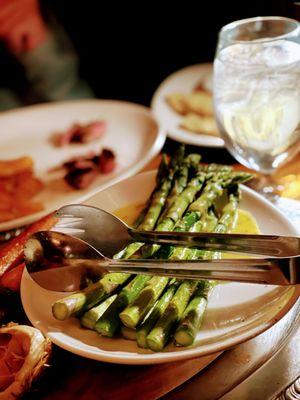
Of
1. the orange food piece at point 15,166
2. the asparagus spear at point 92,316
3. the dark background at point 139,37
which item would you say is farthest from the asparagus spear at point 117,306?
the dark background at point 139,37

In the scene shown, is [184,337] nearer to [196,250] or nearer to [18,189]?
[196,250]

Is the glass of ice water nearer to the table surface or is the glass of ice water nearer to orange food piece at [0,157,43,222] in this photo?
the table surface

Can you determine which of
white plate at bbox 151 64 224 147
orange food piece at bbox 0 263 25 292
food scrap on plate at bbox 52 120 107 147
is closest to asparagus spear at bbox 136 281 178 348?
orange food piece at bbox 0 263 25 292

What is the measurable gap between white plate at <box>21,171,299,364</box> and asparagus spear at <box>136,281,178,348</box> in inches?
1.1

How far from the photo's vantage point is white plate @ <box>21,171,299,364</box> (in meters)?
1.26

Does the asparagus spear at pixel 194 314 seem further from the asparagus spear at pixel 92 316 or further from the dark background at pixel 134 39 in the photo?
the dark background at pixel 134 39

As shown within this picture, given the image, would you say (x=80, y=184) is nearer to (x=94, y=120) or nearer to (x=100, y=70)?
(x=94, y=120)

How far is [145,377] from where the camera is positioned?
1.38 metres

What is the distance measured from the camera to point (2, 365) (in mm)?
1354

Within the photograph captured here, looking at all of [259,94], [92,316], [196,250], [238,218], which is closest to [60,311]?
[92,316]

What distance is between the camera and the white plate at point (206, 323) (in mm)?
1257

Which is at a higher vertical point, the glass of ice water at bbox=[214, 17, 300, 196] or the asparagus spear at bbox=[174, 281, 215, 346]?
the glass of ice water at bbox=[214, 17, 300, 196]

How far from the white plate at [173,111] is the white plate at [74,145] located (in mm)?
60

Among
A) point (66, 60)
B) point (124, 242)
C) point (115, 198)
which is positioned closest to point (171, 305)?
point (124, 242)
